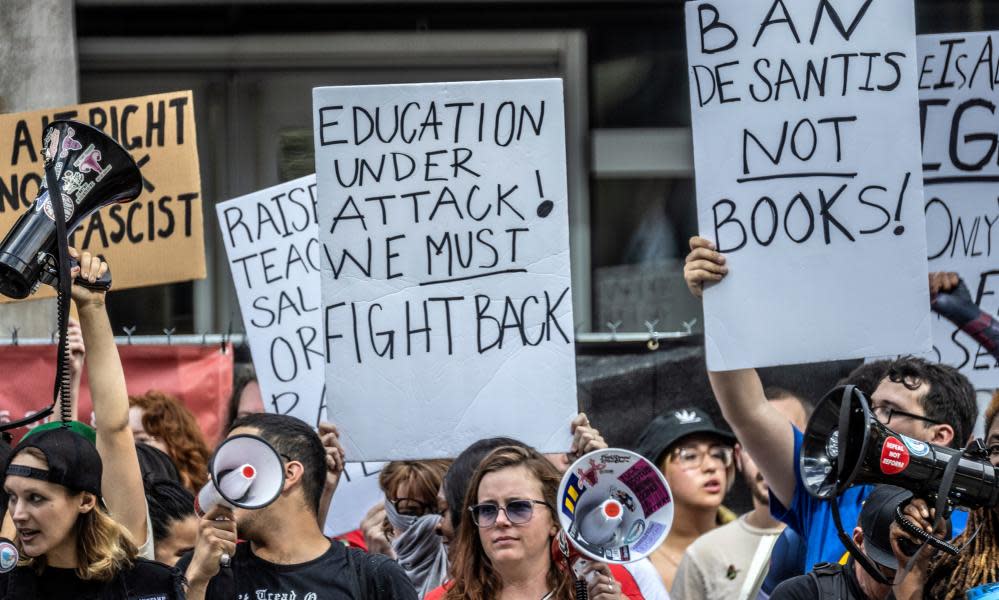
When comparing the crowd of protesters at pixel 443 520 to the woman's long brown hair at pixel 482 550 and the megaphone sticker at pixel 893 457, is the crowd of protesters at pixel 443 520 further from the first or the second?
the megaphone sticker at pixel 893 457

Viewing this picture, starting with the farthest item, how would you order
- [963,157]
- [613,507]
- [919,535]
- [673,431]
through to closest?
[673,431] → [963,157] → [613,507] → [919,535]

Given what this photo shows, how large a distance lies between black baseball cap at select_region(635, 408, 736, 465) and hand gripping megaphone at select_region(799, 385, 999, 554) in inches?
94.7

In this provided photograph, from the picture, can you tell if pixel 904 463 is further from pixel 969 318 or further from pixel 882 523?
pixel 969 318

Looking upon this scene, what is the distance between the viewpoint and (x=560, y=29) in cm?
830

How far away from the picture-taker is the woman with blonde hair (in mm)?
3920

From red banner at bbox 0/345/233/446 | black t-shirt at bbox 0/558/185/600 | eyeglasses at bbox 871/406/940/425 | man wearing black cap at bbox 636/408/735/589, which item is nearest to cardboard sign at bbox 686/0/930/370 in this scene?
eyeglasses at bbox 871/406/940/425

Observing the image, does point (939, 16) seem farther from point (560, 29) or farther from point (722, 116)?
point (722, 116)

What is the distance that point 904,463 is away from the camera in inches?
129

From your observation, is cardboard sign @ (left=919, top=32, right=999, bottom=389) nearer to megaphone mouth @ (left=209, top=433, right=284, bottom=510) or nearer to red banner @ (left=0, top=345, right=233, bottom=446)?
megaphone mouth @ (left=209, top=433, right=284, bottom=510)

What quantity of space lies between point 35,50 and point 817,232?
15.5 feet

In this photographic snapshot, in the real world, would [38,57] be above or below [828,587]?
above

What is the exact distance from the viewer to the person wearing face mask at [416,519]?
16.5ft

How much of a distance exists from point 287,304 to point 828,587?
2478mm

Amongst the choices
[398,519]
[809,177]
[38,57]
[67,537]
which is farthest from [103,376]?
[38,57]
